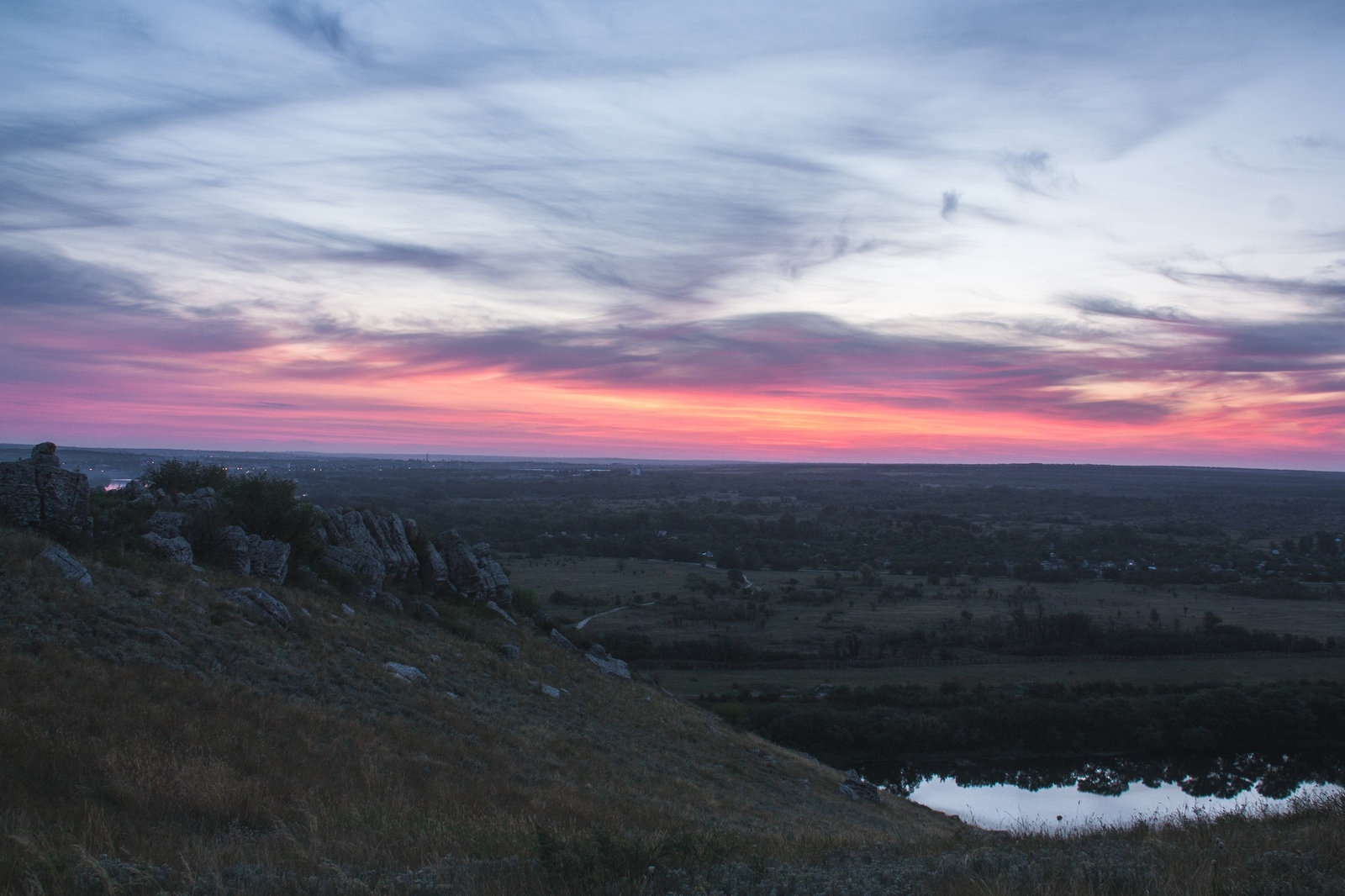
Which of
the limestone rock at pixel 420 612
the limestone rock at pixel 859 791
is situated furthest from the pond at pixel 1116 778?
the limestone rock at pixel 420 612

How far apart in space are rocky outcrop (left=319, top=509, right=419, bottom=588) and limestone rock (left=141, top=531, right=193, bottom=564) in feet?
15.3

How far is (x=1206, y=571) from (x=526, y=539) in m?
69.0

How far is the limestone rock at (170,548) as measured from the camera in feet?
50.2

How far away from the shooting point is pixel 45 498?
1408 centimetres

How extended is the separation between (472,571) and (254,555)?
29.3 ft

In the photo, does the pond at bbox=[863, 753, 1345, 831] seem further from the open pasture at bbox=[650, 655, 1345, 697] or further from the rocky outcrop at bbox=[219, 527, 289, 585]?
the rocky outcrop at bbox=[219, 527, 289, 585]

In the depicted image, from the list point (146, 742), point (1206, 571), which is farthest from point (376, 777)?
point (1206, 571)

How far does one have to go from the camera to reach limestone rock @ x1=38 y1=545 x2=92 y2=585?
11766mm

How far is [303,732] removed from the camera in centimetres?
983

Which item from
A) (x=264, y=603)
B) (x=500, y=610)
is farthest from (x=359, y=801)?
(x=500, y=610)

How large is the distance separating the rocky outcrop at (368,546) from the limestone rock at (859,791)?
12946 mm

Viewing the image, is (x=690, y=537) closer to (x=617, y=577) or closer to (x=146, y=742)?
(x=617, y=577)

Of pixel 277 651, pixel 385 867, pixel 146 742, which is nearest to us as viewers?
pixel 385 867

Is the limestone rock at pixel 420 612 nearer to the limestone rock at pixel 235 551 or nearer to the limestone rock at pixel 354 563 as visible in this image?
the limestone rock at pixel 354 563
